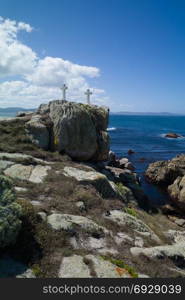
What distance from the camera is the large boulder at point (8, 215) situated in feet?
23.2

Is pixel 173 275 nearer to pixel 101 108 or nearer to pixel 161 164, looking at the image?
pixel 101 108

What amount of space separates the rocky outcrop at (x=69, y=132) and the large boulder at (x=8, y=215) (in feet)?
44.6

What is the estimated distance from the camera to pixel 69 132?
75.1 feet

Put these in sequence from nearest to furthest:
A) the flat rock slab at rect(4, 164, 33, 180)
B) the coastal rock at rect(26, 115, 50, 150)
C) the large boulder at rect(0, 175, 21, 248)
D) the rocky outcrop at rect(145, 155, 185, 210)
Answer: the large boulder at rect(0, 175, 21, 248)
the flat rock slab at rect(4, 164, 33, 180)
the coastal rock at rect(26, 115, 50, 150)
the rocky outcrop at rect(145, 155, 185, 210)

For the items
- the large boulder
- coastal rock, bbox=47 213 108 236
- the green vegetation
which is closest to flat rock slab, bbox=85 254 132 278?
coastal rock, bbox=47 213 108 236

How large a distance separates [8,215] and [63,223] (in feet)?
7.58

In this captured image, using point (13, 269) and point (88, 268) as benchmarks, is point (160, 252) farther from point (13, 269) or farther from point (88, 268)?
point (13, 269)

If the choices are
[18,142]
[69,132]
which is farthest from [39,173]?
[69,132]

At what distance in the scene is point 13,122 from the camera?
80.5 ft

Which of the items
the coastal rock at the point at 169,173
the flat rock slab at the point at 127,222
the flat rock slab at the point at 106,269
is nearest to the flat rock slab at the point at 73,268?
the flat rock slab at the point at 106,269

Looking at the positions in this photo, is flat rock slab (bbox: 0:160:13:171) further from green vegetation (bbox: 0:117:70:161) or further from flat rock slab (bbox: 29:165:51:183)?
green vegetation (bbox: 0:117:70:161)

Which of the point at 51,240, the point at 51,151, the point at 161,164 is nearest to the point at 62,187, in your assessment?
the point at 51,240

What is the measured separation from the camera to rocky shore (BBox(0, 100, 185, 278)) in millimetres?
7199

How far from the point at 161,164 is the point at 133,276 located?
3606 cm
